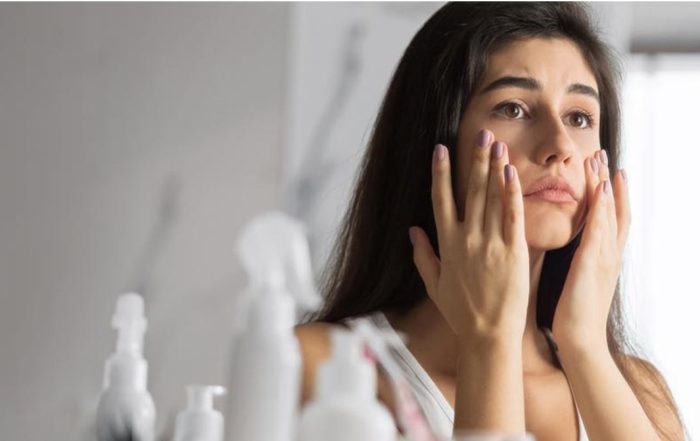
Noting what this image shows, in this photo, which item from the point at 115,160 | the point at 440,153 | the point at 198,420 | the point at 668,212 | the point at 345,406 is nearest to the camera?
the point at 345,406

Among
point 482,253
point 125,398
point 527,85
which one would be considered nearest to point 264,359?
point 125,398

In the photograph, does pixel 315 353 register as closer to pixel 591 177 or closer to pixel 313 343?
pixel 313 343

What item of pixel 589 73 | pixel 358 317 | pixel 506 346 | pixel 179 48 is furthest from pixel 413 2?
pixel 506 346

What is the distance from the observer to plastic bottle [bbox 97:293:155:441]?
0.63 metres

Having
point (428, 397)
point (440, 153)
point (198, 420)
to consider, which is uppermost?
point (440, 153)

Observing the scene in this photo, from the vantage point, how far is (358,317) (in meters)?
0.98

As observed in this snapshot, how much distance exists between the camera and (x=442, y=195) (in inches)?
33.9

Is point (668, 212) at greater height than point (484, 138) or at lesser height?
lesser

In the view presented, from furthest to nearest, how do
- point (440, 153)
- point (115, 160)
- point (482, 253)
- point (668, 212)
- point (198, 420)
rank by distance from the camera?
1. point (668, 212)
2. point (115, 160)
3. point (440, 153)
4. point (482, 253)
5. point (198, 420)

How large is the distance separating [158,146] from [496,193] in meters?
0.88

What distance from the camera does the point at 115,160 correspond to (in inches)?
62.0

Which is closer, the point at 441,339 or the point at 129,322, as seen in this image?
the point at 129,322

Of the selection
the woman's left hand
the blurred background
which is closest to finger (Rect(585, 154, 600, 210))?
the woman's left hand

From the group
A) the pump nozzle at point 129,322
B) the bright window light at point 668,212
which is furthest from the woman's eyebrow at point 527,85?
the bright window light at point 668,212
